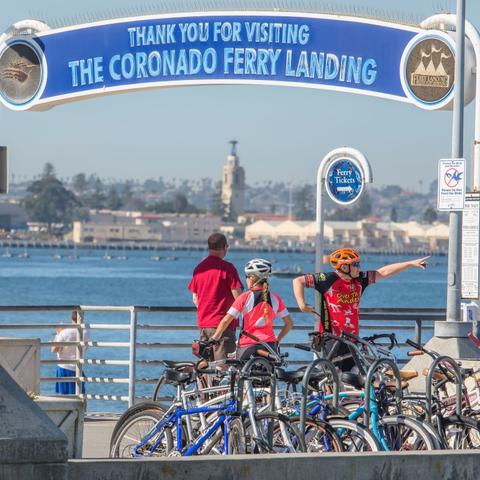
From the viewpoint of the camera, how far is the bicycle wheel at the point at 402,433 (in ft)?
26.5

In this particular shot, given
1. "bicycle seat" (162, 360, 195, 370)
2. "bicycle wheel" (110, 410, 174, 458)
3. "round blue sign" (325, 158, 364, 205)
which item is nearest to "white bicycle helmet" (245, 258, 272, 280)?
"bicycle seat" (162, 360, 195, 370)

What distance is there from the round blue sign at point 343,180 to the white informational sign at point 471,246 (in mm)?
1477

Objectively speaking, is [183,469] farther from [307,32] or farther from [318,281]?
[307,32]

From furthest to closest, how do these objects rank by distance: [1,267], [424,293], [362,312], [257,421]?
[1,267] < [424,293] < [362,312] < [257,421]

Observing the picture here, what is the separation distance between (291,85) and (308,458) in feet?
29.8

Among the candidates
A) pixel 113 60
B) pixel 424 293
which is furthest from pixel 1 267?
pixel 113 60

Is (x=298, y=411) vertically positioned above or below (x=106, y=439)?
above

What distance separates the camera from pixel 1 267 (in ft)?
607

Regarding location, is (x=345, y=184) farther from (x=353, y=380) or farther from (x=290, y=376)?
(x=290, y=376)

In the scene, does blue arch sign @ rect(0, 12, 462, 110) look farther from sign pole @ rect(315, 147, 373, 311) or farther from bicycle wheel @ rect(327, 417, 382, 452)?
bicycle wheel @ rect(327, 417, 382, 452)

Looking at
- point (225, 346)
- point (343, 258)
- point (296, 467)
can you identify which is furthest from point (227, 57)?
point (296, 467)

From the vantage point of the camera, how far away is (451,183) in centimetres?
1305

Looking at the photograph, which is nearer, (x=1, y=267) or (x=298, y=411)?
(x=298, y=411)

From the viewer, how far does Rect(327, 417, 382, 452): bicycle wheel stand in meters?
7.88
